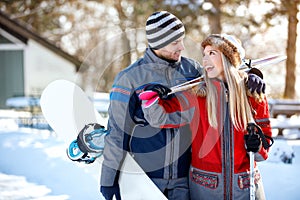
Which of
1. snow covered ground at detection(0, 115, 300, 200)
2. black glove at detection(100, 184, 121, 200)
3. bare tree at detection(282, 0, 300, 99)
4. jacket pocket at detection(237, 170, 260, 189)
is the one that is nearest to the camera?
jacket pocket at detection(237, 170, 260, 189)

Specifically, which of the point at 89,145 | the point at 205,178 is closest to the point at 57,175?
the point at 89,145

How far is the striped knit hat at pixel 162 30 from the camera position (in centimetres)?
200

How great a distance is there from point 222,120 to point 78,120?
1.37m

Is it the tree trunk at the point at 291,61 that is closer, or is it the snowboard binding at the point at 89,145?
the snowboard binding at the point at 89,145

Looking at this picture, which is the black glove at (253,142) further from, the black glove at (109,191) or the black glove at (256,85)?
the black glove at (109,191)

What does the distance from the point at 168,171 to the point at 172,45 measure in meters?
0.65

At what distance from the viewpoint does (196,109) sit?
1.93 m

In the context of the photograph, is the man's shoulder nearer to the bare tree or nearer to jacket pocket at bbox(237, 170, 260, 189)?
jacket pocket at bbox(237, 170, 260, 189)

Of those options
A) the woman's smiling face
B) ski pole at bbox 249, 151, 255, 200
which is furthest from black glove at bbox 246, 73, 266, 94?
ski pole at bbox 249, 151, 255, 200

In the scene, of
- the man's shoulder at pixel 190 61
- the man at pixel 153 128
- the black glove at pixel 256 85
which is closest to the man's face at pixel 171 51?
the man at pixel 153 128

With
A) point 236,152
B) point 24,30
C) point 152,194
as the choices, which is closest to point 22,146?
point 152,194

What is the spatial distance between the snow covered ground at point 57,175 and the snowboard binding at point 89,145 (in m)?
0.47

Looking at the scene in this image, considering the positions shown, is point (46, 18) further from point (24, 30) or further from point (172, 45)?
point (172, 45)

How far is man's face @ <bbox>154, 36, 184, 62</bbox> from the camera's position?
1.99 meters
